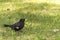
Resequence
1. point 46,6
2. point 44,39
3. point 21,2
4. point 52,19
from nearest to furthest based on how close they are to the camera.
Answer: point 44,39, point 52,19, point 46,6, point 21,2

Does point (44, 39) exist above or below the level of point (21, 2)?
above

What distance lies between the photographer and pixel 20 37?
952cm

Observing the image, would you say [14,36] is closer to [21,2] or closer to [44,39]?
[44,39]

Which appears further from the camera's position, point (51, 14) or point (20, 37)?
point (51, 14)

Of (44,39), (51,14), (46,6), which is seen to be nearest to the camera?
(44,39)

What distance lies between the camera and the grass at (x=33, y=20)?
31.6 ft

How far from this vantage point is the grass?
964 cm

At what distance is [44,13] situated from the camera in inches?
496

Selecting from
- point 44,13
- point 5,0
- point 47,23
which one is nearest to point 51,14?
point 44,13

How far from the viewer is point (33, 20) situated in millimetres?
11555

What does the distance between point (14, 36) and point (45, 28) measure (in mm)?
1453

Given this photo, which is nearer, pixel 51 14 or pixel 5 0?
pixel 51 14

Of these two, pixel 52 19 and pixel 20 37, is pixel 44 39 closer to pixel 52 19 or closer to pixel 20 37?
pixel 20 37

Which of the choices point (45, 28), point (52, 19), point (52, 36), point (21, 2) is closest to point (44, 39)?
point (52, 36)
